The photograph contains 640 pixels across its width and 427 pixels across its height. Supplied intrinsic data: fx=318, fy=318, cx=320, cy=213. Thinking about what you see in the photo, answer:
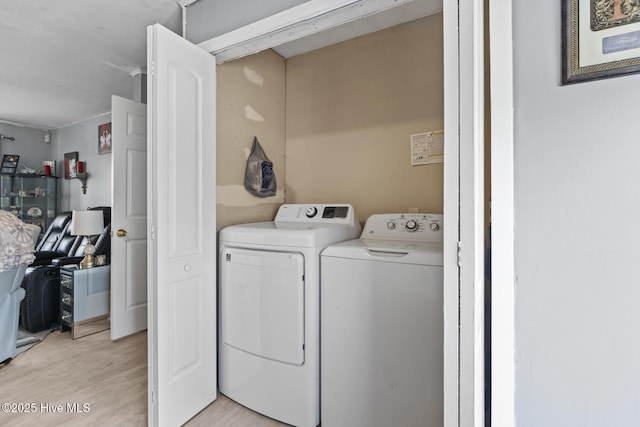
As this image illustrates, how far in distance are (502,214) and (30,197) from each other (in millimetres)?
6695

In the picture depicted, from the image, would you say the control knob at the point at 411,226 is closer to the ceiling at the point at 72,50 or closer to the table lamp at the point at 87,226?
the ceiling at the point at 72,50

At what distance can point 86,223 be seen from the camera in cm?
296

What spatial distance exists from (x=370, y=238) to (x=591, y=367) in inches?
48.2

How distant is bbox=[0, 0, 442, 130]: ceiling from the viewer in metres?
2.09

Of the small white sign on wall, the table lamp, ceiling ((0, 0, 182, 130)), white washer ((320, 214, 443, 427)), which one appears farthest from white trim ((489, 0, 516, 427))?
the table lamp

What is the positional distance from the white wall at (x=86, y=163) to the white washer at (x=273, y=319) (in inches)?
151

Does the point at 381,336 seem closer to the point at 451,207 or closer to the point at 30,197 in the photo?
the point at 451,207

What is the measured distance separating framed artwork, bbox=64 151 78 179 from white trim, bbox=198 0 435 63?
4561 millimetres

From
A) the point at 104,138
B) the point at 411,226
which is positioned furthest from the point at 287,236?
the point at 104,138

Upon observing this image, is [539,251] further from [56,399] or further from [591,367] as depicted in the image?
[56,399]

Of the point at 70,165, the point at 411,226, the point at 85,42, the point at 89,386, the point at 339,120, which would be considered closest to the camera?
the point at 411,226

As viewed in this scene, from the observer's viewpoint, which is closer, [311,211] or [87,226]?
[311,211]

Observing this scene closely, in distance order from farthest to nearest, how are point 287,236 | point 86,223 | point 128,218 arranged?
point 86,223 < point 128,218 < point 287,236

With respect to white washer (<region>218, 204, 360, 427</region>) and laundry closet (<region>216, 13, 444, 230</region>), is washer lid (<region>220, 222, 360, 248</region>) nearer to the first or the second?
white washer (<region>218, 204, 360, 427</region>)
